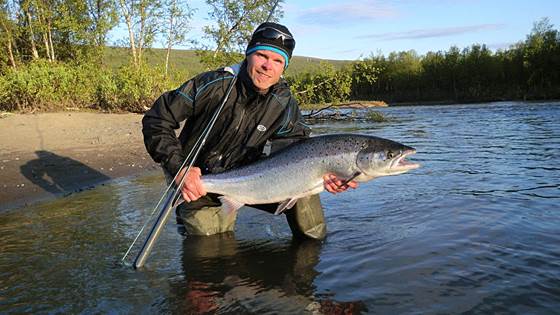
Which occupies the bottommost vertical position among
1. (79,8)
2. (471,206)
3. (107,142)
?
(471,206)

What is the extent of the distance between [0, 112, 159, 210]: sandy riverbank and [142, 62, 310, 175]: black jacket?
3.69 metres

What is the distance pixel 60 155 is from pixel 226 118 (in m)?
6.30

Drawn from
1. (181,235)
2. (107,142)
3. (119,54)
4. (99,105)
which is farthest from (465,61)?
(181,235)

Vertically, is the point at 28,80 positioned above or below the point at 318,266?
above

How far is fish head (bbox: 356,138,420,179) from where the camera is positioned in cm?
392

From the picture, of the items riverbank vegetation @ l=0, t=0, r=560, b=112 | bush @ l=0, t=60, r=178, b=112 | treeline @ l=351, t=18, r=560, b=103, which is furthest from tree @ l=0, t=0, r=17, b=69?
treeline @ l=351, t=18, r=560, b=103

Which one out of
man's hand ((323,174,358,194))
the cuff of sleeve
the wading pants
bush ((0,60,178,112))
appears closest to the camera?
man's hand ((323,174,358,194))

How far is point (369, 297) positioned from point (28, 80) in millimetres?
15685

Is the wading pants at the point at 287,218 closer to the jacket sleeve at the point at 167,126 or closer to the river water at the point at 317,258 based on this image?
the river water at the point at 317,258

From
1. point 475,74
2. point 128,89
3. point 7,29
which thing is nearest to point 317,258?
point 128,89

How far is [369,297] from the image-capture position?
382 centimetres

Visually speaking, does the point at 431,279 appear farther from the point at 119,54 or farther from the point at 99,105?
the point at 119,54

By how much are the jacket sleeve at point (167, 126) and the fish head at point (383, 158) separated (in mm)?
1691

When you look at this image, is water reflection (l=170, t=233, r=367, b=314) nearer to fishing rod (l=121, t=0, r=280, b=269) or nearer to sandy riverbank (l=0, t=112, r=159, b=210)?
fishing rod (l=121, t=0, r=280, b=269)
